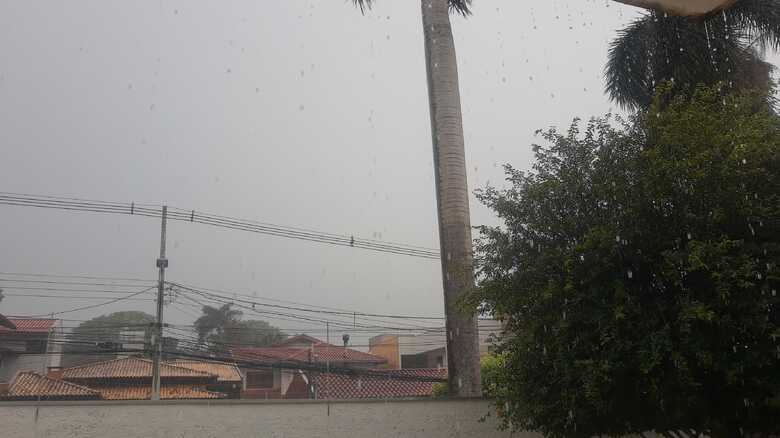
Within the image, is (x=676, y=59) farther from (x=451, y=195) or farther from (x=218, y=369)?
(x=218, y=369)

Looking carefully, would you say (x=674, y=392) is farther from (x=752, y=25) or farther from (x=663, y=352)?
(x=752, y=25)

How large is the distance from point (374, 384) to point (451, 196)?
912 centimetres

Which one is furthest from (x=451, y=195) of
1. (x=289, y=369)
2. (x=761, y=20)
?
(x=761, y=20)

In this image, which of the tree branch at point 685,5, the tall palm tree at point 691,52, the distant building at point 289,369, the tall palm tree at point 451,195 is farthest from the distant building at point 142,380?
the tree branch at point 685,5

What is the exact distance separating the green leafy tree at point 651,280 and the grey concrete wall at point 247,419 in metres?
1.39

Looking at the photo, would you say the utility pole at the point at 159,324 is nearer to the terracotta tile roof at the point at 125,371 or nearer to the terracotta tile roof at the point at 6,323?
the terracotta tile roof at the point at 125,371

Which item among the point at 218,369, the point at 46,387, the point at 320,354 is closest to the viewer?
the point at 46,387

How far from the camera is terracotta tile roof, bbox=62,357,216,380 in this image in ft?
64.7

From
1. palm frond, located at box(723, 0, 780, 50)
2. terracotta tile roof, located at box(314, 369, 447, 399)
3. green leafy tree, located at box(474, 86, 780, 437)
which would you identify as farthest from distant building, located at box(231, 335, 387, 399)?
palm frond, located at box(723, 0, 780, 50)

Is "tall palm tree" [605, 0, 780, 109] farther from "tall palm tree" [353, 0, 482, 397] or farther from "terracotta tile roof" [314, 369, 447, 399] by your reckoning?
"terracotta tile roof" [314, 369, 447, 399]

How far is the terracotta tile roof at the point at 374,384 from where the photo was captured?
14773 mm

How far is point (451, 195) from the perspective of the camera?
11938 mm

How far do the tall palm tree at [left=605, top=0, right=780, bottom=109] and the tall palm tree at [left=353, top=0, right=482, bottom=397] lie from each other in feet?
17.6

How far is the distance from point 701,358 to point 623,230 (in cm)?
168
